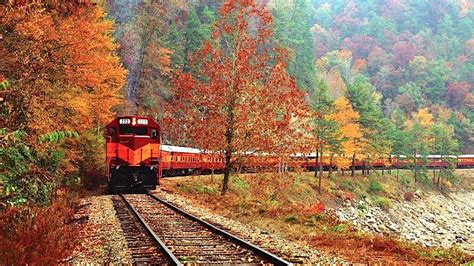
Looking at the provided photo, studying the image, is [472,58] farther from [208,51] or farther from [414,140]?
[208,51]

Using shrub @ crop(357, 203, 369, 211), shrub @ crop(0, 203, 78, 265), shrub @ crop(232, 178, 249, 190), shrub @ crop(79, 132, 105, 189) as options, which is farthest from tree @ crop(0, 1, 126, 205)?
shrub @ crop(357, 203, 369, 211)

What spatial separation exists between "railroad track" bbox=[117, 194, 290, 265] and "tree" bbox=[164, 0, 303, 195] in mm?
6282

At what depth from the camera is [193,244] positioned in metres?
10.5

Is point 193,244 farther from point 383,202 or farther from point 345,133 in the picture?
point 345,133

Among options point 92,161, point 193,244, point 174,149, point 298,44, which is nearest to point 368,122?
point 298,44

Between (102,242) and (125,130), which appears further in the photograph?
(125,130)

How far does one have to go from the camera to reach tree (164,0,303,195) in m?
20.5

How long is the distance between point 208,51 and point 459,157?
2883 inches

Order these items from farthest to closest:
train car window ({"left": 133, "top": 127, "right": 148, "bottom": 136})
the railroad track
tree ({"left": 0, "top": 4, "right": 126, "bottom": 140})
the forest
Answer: train car window ({"left": 133, "top": 127, "right": 148, "bottom": 136})
the forest
tree ({"left": 0, "top": 4, "right": 126, "bottom": 140})
the railroad track

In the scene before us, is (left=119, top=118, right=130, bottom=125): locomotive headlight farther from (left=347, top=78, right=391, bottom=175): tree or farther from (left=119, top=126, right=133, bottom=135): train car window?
(left=347, top=78, right=391, bottom=175): tree

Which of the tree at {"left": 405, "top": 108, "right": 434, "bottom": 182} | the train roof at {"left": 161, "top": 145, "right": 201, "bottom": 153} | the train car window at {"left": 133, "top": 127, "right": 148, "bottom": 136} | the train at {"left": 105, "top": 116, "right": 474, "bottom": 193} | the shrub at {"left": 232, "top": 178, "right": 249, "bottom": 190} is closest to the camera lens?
the train at {"left": 105, "top": 116, "right": 474, "bottom": 193}

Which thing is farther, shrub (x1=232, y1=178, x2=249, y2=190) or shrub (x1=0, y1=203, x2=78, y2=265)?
shrub (x1=232, y1=178, x2=249, y2=190)

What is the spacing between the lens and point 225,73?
70.0 feet

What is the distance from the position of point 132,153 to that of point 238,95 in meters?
5.72
